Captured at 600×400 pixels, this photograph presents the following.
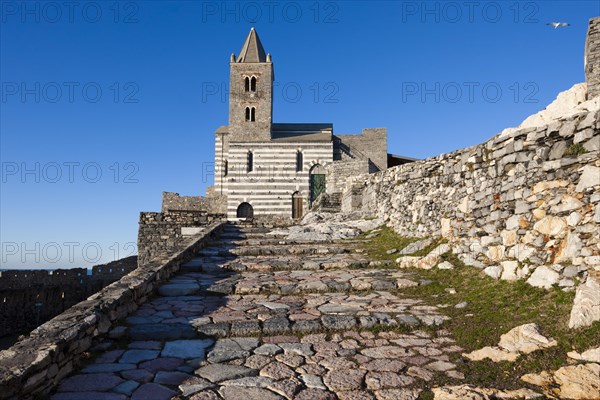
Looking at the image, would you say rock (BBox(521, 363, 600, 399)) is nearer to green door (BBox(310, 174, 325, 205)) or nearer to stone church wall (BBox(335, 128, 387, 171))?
green door (BBox(310, 174, 325, 205))

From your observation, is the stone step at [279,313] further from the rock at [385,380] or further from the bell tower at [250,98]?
the bell tower at [250,98]

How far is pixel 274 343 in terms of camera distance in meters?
4.32

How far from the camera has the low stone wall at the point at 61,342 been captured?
2.89 metres

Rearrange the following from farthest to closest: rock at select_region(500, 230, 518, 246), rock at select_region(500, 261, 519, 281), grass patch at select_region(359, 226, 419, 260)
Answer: grass patch at select_region(359, 226, 419, 260)
rock at select_region(500, 230, 518, 246)
rock at select_region(500, 261, 519, 281)

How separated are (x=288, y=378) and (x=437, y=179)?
20.4 ft

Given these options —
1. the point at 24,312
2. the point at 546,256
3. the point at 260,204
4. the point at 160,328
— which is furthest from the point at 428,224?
the point at 260,204

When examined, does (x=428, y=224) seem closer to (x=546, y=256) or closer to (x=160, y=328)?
(x=546, y=256)

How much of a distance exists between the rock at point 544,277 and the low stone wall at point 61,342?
4.76 meters

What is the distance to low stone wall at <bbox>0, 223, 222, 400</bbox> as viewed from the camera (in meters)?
2.89

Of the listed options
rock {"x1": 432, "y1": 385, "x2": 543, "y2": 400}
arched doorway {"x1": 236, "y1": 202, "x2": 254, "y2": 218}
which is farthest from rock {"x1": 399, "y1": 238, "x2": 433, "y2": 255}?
arched doorway {"x1": 236, "y1": 202, "x2": 254, "y2": 218}

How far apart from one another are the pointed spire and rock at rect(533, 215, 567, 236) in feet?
109

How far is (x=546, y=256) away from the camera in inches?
199

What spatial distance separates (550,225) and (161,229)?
13853 mm

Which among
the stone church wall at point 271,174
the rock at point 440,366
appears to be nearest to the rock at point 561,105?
the rock at point 440,366
